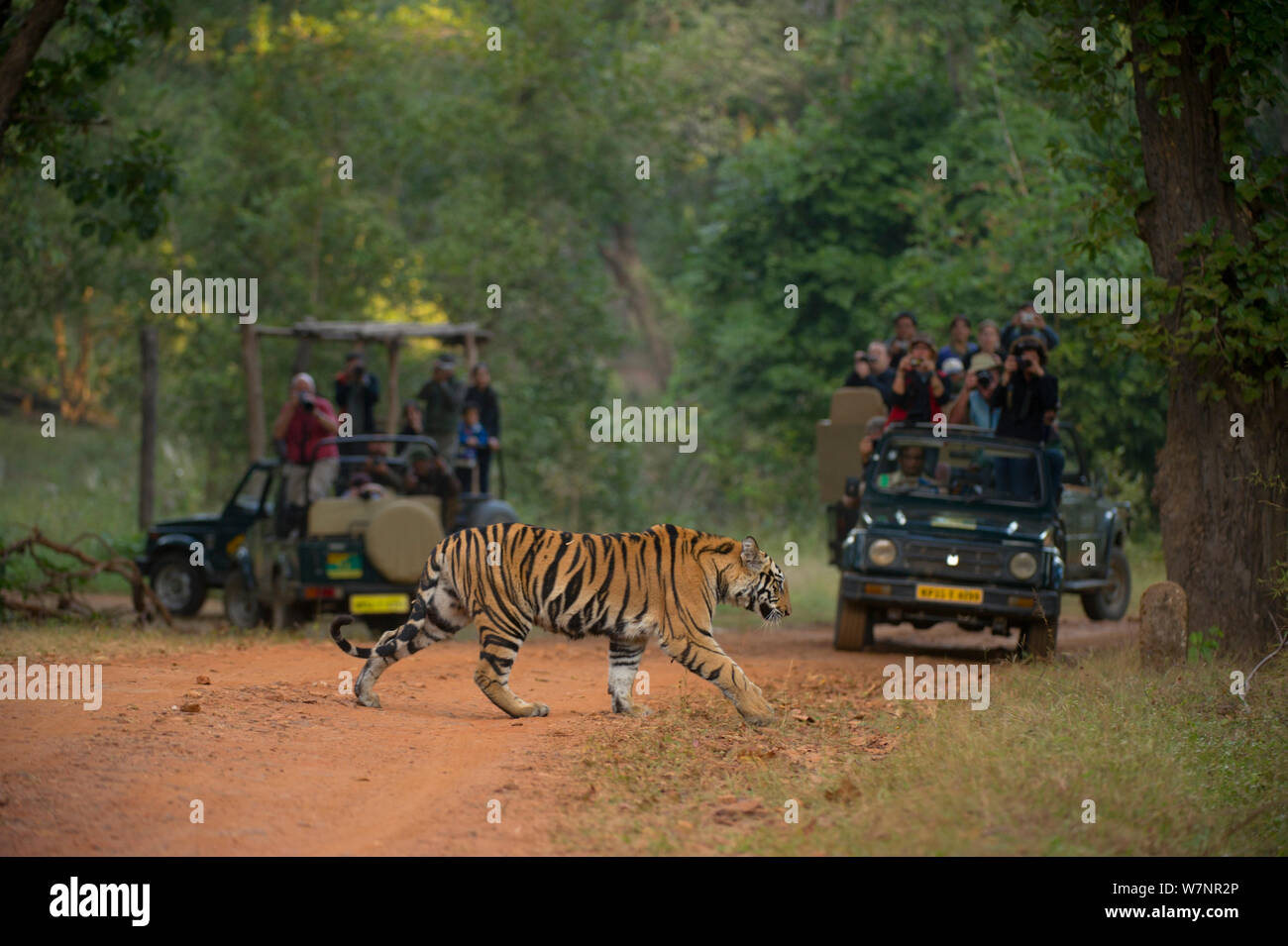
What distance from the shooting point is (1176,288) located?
11.2m

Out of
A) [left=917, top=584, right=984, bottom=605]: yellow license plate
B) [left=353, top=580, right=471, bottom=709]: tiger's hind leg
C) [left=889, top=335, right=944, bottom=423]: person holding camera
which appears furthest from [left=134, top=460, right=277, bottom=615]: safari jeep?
[left=353, top=580, right=471, bottom=709]: tiger's hind leg

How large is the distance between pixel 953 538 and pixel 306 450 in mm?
5785

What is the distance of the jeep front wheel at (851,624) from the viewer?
13602mm

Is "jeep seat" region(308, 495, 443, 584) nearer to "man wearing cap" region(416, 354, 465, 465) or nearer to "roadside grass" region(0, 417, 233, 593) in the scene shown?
"man wearing cap" region(416, 354, 465, 465)

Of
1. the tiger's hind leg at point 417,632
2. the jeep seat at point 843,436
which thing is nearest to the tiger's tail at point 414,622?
the tiger's hind leg at point 417,632

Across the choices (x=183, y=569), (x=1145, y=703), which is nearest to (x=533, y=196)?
(x=183, y=569)

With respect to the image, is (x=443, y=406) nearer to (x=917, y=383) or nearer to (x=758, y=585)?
(x=917, y=383)

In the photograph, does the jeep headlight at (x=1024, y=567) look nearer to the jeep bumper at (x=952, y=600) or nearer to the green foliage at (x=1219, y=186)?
the jeep bumper at (x=952, y=600)

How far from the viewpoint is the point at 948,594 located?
1278cm

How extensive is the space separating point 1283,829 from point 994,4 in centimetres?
1990

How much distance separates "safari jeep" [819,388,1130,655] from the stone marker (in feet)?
2.76

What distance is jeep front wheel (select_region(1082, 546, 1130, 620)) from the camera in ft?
55.3

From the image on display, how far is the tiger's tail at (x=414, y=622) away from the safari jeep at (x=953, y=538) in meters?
4.54
